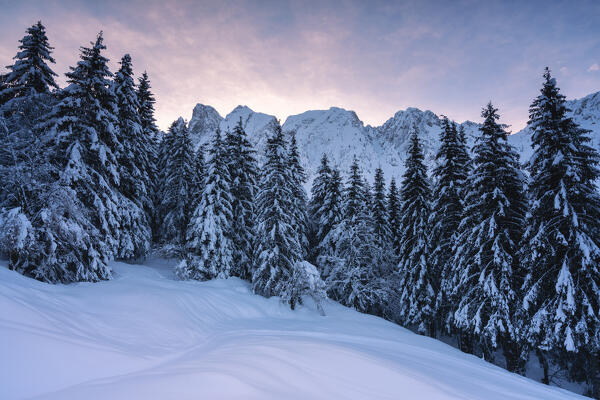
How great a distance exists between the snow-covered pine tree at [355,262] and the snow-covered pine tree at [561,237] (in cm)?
955

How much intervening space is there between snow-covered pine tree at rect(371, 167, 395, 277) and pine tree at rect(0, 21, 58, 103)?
76.8 feet

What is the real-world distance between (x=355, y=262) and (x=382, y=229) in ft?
20.0

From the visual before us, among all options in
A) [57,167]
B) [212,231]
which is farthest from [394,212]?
[57,167]

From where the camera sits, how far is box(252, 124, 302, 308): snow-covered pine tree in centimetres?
1714

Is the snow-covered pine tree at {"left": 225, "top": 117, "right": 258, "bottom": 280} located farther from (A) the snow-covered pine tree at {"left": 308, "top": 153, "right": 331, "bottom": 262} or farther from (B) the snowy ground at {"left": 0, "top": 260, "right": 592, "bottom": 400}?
(B) the snowy ground at {"left": 0, "top": 260, "right": 592, "bottom": 400}

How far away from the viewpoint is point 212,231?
18.4 meters

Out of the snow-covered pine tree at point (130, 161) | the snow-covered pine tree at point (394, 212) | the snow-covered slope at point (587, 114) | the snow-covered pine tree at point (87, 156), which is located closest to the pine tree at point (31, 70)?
the snow-covered pine tree at point (87, 156)

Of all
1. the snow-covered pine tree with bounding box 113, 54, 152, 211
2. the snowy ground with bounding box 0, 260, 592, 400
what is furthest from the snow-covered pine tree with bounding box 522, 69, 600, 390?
the snow-covered pine tree with bounding box 113, 54, 152, 211

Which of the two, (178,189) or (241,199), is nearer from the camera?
(241,199)

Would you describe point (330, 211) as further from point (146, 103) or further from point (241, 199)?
point (146, 103)

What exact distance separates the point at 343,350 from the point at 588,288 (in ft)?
40.5

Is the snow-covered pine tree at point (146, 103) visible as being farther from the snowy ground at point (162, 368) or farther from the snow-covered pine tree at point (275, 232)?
Result: the snowy ground at point (162, 368)

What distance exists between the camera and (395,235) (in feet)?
98.7

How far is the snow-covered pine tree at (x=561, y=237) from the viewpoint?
35.0 ft
